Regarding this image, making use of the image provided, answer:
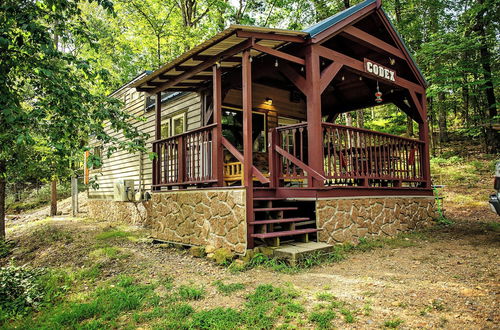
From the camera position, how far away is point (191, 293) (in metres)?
3.92

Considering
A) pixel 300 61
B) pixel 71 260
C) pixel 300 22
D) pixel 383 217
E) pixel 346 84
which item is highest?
pixel 300 22

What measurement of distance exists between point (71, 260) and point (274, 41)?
581cm

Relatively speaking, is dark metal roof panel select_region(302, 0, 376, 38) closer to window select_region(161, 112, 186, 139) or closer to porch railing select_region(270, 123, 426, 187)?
porch railing select_region(270, 123, 426, 187)

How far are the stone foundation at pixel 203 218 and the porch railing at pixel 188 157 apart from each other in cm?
28

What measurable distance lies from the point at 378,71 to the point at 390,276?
505cm

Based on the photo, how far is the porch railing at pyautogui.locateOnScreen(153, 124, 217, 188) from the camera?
21.2ft

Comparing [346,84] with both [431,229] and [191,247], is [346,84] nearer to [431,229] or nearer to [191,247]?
[431,229]

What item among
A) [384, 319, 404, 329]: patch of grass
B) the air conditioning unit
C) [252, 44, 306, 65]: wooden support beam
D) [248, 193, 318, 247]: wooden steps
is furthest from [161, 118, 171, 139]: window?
[384, 319, 404, 329]: patch of grass

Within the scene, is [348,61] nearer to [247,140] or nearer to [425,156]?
[247,140]

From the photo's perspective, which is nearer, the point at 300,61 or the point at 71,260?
the point at 300,61

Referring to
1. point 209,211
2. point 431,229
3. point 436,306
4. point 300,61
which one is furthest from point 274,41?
point 431,229

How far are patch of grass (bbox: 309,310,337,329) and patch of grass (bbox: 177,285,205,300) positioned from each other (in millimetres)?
1395

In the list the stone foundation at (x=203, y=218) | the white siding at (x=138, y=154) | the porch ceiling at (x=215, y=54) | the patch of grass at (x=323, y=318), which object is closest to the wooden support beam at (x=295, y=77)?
the porch ceiling at (x=215, y=54)

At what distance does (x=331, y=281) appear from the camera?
416cm
